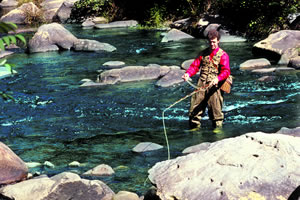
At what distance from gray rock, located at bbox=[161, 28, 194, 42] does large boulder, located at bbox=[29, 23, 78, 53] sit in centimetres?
326

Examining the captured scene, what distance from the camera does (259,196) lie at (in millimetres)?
4840

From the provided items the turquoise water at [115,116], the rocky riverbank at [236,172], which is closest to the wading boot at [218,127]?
the turquoise water at [115,116]

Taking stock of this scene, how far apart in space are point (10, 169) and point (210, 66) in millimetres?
3372

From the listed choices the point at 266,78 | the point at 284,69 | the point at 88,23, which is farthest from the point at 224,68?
the point at 88,23

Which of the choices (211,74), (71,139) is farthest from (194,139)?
(71,139)

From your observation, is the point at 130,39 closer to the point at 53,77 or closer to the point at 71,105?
the point at 53,77

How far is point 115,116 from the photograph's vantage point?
34.7 feet

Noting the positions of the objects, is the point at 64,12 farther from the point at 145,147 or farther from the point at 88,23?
the point at 145,147

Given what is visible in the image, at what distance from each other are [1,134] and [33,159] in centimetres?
186

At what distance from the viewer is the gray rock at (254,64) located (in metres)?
14.0

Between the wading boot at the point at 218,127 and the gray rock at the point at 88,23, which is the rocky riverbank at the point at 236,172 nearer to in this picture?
the wading boot at the point at 218,127

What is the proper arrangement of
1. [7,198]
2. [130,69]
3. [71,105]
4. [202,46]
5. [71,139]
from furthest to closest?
[202,46] → [130,69] → [71,105] → [71,139] → [7,198]

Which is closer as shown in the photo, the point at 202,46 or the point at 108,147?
the point at 108,147

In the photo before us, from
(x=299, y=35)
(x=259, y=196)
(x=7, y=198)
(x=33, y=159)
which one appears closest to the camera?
(x=259, y=196)
